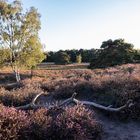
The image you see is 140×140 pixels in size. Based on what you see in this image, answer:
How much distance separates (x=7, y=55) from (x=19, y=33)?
10.8ft

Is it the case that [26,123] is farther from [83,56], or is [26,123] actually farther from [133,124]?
[83,56]

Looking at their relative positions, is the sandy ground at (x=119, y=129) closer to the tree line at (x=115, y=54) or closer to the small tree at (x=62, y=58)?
the tree line at (x=115, y=54)

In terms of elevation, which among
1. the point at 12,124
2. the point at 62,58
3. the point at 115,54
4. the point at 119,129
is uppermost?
the point at 115,54

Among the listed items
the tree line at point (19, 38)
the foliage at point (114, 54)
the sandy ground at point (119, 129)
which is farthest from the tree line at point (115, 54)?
the sandy ground at point (119, 129)

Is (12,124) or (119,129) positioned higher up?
(12,124)

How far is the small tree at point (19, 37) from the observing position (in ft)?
147

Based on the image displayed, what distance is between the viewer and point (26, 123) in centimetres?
834

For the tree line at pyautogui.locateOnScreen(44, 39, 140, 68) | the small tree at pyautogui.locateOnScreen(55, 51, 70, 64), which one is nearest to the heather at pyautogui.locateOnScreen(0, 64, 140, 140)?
the tree line at pyautogui.locateOnScreen(44, 39, 140, 68)

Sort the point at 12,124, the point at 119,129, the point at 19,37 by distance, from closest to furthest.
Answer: the point at 12,124
the point at 119,129
the point at 19,37

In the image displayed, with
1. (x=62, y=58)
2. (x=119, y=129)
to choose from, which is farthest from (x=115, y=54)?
(x=119, y=129)

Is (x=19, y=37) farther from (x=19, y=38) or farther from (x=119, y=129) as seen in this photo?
(x=119, y=129)

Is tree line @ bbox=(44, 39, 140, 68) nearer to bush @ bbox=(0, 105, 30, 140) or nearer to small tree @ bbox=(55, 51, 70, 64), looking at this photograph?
small tree @ bbox=(55, 51, 70, 64)

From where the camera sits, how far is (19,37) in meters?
45.0

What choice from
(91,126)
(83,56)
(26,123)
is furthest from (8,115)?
(83,56)
